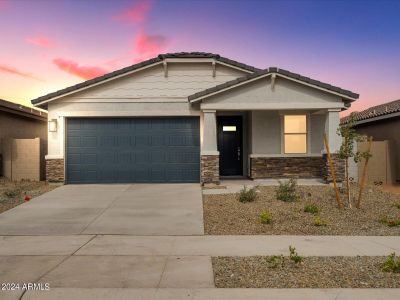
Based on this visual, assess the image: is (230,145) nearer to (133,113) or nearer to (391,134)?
(133,113)

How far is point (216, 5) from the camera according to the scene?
47.2 feet

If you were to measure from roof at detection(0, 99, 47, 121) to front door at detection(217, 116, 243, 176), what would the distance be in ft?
33.0

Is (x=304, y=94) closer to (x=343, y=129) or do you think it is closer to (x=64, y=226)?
(x=343, y=129)

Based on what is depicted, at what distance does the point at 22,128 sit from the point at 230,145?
36.2 feet

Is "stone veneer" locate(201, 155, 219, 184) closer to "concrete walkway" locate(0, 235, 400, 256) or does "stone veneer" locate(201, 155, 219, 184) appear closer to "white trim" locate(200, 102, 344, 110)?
"white trim" locate(200, 102, 344, 110)

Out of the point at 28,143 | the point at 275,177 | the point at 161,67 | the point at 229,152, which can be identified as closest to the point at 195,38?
the point at 161,67

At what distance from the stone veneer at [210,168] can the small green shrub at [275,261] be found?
834 centimetres

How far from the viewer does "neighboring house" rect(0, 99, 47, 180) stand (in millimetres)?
17781

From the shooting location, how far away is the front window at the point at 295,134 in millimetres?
16516

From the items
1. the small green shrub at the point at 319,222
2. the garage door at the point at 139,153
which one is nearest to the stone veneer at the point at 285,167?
the garage door at the point at 139,153

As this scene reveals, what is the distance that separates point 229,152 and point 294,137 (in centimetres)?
303

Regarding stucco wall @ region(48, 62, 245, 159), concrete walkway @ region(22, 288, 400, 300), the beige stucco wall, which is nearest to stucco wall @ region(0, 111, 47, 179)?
the beige stucco wall

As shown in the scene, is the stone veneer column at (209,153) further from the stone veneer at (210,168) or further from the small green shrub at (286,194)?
the small green shrub at (286,194)

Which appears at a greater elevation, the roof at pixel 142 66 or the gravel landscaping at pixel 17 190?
the roof at pixel 142 66
